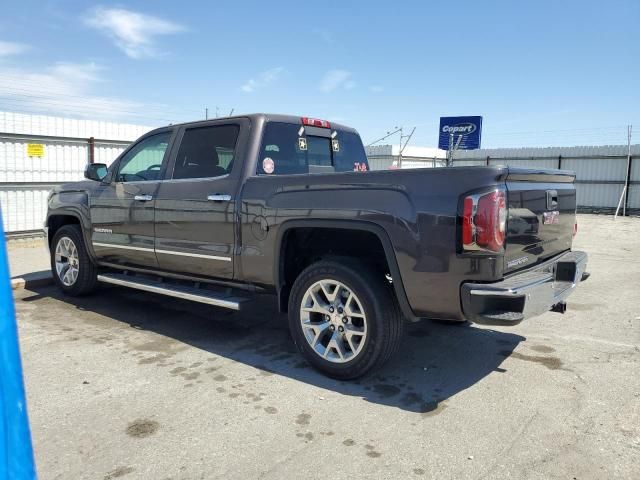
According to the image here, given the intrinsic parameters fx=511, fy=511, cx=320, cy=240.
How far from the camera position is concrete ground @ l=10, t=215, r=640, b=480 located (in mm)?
2738

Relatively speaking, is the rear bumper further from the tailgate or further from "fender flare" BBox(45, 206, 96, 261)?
"fender flare" BBox(45, 206, 96, 261)

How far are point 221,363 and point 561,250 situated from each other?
2956mm

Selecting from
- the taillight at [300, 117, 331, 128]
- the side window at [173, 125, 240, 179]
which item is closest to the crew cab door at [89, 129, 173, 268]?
the side window at [173, 125, 240, 179]

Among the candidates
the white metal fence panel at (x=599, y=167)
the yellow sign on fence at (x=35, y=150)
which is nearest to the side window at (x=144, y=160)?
the yellow sign on fence at (x=35, y=150)

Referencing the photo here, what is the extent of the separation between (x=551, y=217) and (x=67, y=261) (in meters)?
5.57

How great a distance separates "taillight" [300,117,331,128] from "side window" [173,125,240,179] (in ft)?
2.41

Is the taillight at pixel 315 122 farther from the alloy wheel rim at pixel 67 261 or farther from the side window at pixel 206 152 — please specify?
the alloy wheel rim at pixel 67 261

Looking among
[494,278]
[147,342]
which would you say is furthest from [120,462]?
[494,278]

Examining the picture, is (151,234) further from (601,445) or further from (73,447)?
(601,445)

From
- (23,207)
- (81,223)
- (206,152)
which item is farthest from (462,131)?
(206,152)

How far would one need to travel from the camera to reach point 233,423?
3.17 meters

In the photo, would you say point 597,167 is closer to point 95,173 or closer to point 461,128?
point 461,128

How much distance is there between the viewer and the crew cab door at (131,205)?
5180mm

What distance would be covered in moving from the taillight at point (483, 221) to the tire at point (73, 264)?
15.3ft
